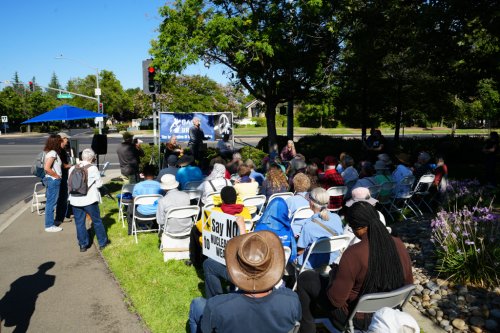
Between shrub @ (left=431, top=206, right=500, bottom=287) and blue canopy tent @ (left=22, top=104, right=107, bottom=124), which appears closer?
shrub @ (left=431, top=206, right=500, bottom=287)

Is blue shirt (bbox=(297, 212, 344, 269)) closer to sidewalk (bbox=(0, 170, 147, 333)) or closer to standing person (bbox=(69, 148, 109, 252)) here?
sidewalk (bbox=(0, 170, 147, 333))

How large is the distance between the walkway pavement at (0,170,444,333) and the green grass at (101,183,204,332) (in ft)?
0.43

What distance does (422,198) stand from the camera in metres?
8.45

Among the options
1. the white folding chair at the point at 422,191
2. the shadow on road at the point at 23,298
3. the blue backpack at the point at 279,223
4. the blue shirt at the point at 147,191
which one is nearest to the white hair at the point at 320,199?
the blue backpack at the point at 279,223

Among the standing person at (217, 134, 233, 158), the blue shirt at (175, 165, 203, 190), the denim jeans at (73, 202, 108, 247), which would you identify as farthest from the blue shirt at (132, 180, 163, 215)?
the standing person at (217, 134, 233, 158)

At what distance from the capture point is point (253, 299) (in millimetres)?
2553

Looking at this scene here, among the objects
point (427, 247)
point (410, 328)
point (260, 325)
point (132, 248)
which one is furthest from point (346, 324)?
point (132, 248)

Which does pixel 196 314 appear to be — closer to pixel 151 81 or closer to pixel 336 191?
pixel 336 191

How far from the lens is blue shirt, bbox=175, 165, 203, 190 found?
331 inches

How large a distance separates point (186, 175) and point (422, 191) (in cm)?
512

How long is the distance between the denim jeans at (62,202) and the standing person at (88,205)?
2.09 m

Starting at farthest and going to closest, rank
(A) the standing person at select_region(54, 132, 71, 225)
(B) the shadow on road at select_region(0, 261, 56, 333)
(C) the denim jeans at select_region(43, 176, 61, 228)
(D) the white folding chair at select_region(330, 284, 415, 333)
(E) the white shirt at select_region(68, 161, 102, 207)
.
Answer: (A) the standing person at select_region(54, 132, 71, 225)
(C) the denim jeans at select_region(43, 176, 61, 228)
(E) the white shirt at select_region(68, 161, 102, 207)
(B) the shadow on road at select_region(0, 261, 56, 333)
(D) the white folding chair at select_region(330, 284, 415, 333)

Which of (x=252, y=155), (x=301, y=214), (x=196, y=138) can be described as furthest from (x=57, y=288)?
(x=252, y=155)

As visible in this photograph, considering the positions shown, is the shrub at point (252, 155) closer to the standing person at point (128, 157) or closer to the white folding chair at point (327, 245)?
the standing person at point (128, 157)
